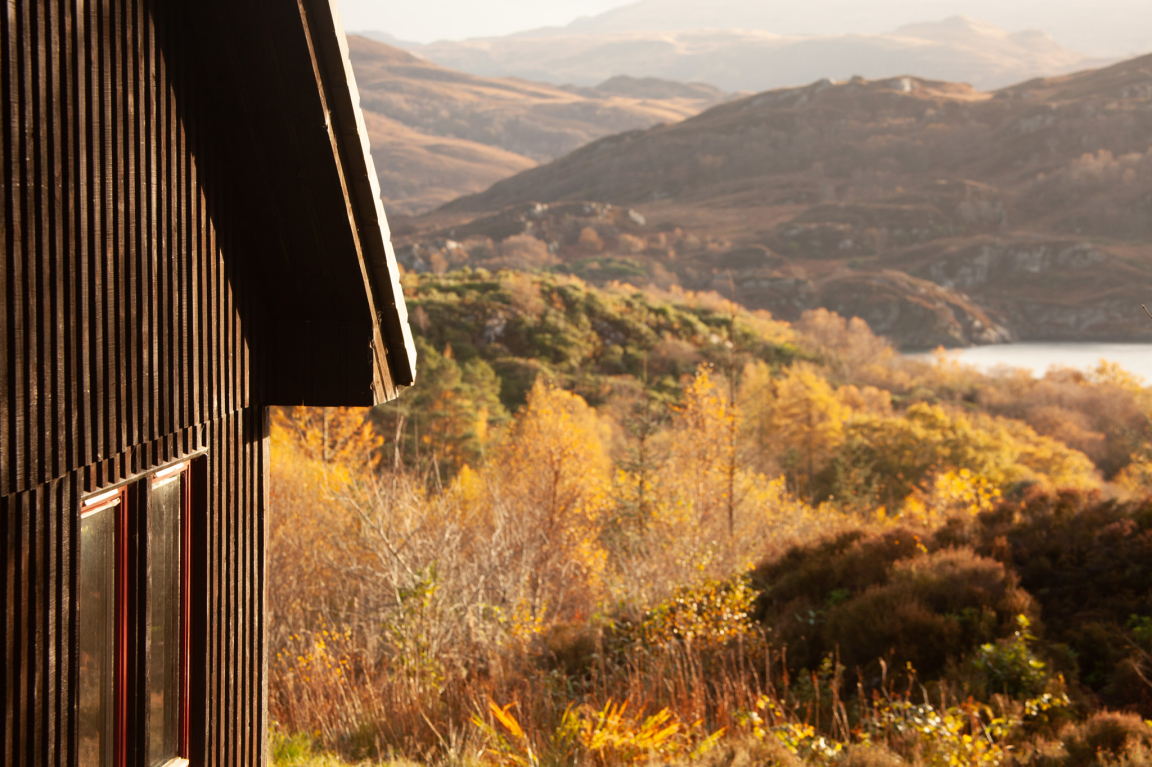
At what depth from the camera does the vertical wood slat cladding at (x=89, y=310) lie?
2.41 metres

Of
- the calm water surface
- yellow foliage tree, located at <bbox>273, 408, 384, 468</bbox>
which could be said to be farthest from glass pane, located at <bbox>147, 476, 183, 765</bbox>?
the calm water surface

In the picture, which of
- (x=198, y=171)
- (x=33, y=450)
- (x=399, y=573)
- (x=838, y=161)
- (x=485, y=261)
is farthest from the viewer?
(x=838, y=161)

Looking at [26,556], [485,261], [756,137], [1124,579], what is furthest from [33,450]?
[756,137]

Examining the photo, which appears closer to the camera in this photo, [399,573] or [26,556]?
[26,556]

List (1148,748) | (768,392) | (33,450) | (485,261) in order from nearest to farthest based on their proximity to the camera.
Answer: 1. (33,450)
2. (1148,748)
3. (768,392)
4. (485,261)

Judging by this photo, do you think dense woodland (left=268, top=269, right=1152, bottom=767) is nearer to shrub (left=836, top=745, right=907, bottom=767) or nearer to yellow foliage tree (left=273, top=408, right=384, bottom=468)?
shrub (left=836, top=745, right=907, bottom=767)

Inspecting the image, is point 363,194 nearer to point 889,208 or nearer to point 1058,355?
point 1058,355

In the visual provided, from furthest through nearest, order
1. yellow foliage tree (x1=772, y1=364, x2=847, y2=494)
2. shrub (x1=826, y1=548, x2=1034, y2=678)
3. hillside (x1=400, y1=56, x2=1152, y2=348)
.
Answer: hillside (x1=400, y1=56, x2=1152, y2=348) → yellow foliage tree (x1=772, y1=364, x2=847, y2=494) → shrub (x1=826, y1=548, x2=1034, y2=678)

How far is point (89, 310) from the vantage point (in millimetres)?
2719

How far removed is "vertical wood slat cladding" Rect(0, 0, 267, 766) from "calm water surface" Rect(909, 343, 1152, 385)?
237ft

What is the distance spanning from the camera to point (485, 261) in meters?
87.9

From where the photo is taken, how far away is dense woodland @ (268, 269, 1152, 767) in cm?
614

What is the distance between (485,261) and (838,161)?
2856 inches

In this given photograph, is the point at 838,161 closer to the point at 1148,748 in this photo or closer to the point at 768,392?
the point at 768,392
